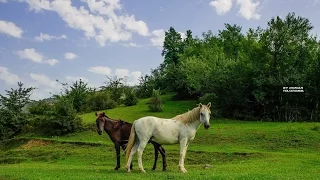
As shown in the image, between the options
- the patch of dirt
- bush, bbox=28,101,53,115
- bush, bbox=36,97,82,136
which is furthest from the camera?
bush, bbox=28,101,53,115

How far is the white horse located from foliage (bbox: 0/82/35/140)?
106 feet

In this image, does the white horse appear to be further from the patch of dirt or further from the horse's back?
the patch of dirt

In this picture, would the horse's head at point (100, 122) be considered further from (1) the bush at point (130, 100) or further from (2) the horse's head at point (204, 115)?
(1) the bush at point (130, 100)

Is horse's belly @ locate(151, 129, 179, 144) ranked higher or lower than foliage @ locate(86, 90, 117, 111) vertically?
lower

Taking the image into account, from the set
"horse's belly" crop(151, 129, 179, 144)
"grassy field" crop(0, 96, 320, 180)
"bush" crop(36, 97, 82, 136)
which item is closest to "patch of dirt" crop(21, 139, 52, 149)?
"grassy field" crop(0, 96, 320, 180)

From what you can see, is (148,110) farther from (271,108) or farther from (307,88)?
(307,88)

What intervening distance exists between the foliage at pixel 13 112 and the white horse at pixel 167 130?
3228 cm

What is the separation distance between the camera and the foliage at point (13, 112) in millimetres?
43969

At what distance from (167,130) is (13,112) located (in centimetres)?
3498

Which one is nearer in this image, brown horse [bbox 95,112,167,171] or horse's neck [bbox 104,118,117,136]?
brown horse [bbox 95,112,167,171]

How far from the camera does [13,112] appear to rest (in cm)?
4528

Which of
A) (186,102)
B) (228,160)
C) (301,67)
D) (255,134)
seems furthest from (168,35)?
(228,160)

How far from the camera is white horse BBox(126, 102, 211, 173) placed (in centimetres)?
1533

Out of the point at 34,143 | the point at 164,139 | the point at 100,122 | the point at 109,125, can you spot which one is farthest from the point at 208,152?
the point at 34,143
